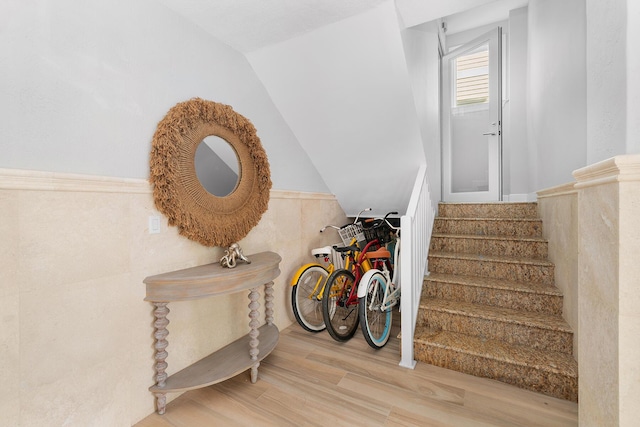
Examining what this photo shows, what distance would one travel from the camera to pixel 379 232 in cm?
276

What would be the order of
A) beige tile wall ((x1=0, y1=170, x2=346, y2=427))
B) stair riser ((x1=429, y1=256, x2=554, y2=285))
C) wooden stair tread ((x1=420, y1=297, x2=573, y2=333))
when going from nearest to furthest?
beige tile wall ((x1=0, y1=170, x2=346, y2=427)), wooden stair tread ((x1=420, y1=297, x2=573, y2=333)), stair riser ((x1=429, y1=256, x2=554, y2=285))

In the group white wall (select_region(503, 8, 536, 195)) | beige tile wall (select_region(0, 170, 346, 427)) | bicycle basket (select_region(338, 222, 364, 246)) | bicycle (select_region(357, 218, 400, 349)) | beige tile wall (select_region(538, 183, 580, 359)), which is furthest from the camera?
white wall (select_region(503, 8, 536, 195))

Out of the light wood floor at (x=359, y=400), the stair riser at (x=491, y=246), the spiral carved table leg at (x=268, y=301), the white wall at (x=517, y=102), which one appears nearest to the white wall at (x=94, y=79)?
the spiral carved table leg at (x=268, y=301)

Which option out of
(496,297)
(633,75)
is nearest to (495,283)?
(496,297)

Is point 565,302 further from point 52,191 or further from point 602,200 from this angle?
point 52,191

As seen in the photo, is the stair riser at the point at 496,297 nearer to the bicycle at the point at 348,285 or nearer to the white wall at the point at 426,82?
the bicycle at the point at 348,285

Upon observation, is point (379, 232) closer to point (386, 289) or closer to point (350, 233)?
point (350, 233)

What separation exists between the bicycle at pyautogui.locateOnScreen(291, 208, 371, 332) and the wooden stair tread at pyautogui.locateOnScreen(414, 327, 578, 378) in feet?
2.80

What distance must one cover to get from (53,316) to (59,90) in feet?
3.03

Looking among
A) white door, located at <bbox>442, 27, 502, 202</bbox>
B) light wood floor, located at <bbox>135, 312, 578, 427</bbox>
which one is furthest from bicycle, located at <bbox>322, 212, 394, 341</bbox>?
white door, located at <bbox>442, 27, 502, 202</bbox>

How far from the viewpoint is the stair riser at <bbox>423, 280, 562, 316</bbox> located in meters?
1.94

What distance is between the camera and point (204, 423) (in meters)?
1.42

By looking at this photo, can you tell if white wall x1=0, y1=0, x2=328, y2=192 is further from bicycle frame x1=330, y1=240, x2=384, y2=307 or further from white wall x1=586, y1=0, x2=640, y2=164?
white wall x1=586, y1=0, x2=640, y2=164

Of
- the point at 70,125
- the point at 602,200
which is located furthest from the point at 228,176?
the point at 602,200
